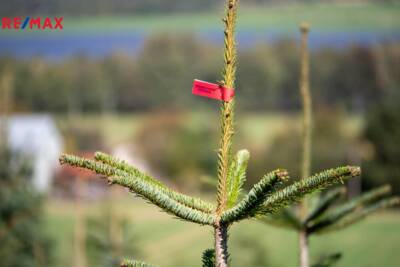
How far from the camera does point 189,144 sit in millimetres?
80062

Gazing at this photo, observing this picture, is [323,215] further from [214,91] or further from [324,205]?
[214,91]

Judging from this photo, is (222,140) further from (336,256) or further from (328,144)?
(328,144)

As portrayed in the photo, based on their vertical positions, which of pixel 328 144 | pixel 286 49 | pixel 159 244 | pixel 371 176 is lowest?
pixel 159 244

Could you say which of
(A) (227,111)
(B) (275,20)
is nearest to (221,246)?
(A) (227,111)

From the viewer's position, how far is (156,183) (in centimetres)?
361

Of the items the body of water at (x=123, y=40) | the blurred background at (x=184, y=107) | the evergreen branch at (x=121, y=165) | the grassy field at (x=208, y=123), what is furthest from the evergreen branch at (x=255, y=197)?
the body of water at (x=123, y=40)

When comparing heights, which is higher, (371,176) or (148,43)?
(148,43)

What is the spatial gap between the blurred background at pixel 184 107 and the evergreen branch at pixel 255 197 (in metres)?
14.9

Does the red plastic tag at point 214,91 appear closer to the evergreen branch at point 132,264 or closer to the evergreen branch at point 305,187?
the evergreen branch at point 305,187

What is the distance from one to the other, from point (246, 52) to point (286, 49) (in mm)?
7030

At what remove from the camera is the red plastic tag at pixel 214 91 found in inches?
145

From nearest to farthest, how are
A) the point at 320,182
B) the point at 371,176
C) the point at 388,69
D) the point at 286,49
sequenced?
the point at 320,182
the point at 371,176
the point at 388,69
the point at 286,49

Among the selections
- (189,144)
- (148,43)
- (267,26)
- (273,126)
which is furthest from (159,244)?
(267,26)

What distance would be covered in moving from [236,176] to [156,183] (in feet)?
1.89
